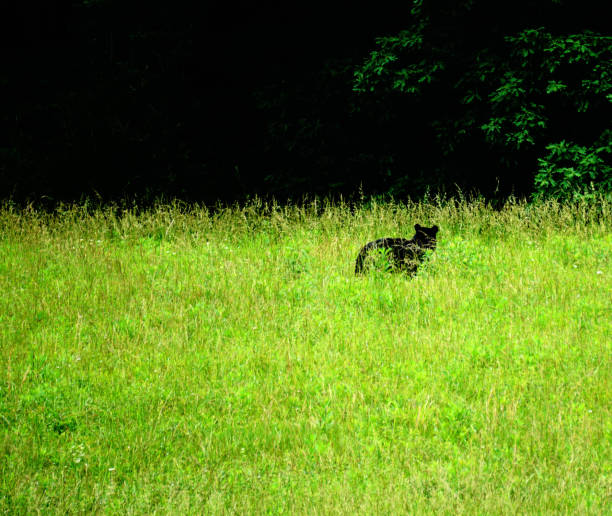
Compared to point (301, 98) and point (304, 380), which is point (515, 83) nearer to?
point (301, 98)

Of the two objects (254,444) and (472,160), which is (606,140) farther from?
(254,444)

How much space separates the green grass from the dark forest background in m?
4.36

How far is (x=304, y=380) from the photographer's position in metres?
4.92

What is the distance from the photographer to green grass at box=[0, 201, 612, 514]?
357 cm

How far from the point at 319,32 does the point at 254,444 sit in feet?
44.9

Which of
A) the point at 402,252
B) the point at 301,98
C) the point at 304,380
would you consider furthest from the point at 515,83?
the point at 304,380

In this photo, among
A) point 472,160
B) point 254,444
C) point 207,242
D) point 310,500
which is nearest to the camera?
point 310,500

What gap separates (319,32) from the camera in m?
15.9

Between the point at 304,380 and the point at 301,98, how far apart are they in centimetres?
1082

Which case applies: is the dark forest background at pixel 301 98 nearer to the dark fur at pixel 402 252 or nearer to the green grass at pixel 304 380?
the dark fur at pixel 402 252

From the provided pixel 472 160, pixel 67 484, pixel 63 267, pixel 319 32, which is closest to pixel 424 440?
pixel 67 484

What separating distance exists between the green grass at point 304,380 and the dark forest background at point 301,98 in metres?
4.36

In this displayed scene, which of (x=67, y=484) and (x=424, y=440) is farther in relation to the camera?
(x=424, y=440)

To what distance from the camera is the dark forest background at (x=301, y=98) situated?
1159 centimetres
